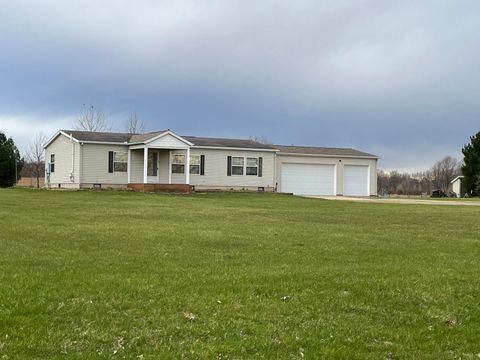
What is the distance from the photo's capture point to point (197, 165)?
119 ft

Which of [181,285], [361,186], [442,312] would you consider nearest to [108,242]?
[181,285]

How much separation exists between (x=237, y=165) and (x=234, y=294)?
30.2m

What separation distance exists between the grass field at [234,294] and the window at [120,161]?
67.1 feet

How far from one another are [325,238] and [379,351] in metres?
7.77

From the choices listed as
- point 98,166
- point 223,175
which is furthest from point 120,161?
point 223,175

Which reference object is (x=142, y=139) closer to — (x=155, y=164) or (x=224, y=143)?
(x=155, y=164)

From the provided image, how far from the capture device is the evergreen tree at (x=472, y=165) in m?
48.6

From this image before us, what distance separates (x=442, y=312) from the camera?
6.69 metres

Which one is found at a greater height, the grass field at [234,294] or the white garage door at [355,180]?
the white garage door at [355,180]

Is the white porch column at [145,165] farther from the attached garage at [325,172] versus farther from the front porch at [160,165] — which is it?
the attached garage at [325,172]

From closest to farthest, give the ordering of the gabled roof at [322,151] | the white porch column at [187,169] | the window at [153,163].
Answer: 1. the white porch column at [187,169]
2. the window at [153,163]
3. the gabled roof at [322,151]

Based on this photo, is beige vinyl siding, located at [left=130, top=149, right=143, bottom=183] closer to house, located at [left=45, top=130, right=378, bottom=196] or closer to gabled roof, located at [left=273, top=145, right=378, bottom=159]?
house, located at [left=45, top=130, right=378, bottom=196]

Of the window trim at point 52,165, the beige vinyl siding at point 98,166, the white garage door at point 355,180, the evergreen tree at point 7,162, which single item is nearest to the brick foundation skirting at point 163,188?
the beige vinyl siding at point 98,166

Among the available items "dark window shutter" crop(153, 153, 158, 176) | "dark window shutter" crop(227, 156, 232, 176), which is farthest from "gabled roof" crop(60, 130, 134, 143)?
"dark window shutter" crop(227, 156, 232, 176)
